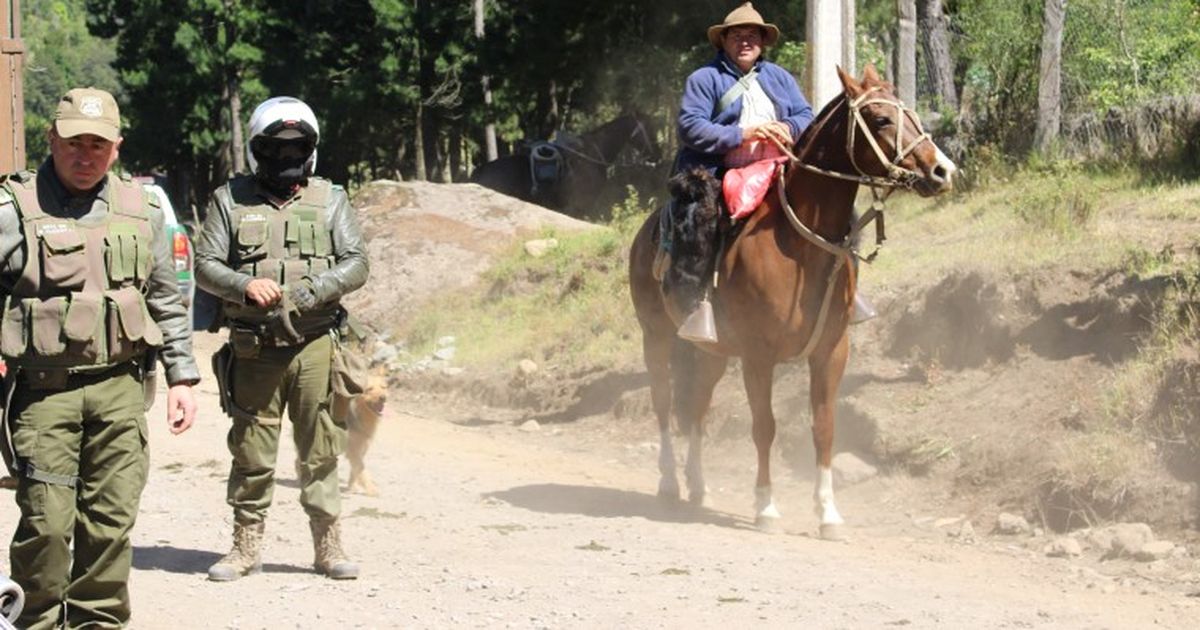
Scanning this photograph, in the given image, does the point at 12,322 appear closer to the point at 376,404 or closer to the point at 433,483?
the point at 376,404

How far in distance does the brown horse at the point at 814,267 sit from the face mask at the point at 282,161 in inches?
128

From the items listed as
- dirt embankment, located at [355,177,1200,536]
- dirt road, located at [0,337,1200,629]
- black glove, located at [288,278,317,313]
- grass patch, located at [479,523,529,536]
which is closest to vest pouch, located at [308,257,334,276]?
black glove, located at [288,278,317,313]

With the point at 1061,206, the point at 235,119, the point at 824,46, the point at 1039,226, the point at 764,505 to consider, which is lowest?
the point at 764,505

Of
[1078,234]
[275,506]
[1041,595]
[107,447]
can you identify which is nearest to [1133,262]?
[1078,234]

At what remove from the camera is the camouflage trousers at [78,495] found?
275 inches

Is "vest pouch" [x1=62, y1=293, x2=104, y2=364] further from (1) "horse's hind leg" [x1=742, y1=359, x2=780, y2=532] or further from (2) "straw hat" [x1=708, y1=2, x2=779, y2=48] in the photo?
(2) "straw hat" [x1=708, y1=2, x2=779, y2=48]

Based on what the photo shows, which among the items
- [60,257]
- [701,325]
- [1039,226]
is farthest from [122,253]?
[1039,226]

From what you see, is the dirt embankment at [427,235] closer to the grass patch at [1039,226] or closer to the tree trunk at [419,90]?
the grass patch at [1039,226]

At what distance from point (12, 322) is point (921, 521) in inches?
260

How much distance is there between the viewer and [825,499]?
1094 cm

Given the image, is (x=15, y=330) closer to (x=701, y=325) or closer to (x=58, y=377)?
(x=58, y=377)

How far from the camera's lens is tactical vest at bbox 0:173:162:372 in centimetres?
694

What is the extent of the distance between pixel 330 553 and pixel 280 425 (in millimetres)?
724

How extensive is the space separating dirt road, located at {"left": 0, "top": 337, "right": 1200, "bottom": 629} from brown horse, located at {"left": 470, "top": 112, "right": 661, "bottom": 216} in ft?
61.0
